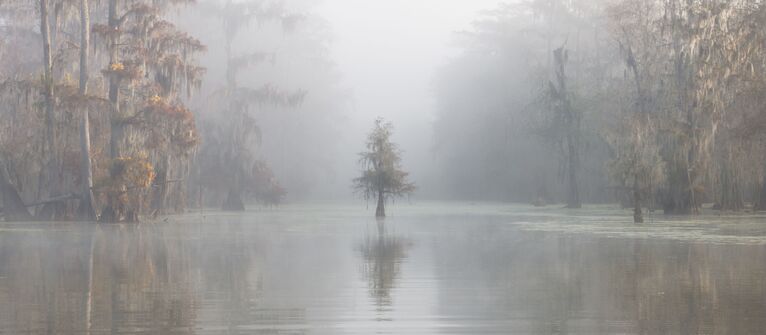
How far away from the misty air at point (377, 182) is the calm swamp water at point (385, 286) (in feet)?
0.20

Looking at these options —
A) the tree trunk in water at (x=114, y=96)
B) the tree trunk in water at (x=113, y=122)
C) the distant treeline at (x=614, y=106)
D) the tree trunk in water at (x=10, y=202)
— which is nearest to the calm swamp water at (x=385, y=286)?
the tree trunk in water at (x=113, y=122)

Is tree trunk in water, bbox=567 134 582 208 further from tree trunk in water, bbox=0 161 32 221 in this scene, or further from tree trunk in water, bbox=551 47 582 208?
tree trunk in water, bbox=0 161 32 221

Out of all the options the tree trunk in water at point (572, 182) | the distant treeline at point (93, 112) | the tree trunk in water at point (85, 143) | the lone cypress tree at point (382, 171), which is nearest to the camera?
the distant treeline at point (93, 112)

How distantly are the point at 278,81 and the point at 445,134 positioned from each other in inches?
641

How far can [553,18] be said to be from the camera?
6341cm

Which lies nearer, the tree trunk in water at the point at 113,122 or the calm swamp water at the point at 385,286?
the calm swamp water at the point at 385,286

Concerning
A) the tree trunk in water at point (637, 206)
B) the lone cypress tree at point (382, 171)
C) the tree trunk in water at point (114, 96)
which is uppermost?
the tree trunk in water at point (114, 96)

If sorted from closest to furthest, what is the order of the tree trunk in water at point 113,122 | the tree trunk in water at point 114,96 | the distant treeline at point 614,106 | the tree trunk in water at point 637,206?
the tree trunk in water at point 637,206
the tree trunk in water at point 113,122
the tree trunk in water at point 114,96
the distant treeline at point 614,106

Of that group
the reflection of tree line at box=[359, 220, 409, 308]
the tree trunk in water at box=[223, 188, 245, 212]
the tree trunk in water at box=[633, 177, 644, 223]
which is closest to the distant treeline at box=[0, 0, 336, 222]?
the tree trunk in water at box=[223, 188, 245, 212]

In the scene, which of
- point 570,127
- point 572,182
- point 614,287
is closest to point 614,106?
point 570,127

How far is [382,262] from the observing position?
596 inches

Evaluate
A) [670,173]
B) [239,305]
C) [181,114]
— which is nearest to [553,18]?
[670,173]

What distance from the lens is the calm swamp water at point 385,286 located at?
811 centimetres

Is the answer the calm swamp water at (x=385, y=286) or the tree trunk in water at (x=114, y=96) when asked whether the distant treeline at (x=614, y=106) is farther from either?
the tree trunk in water at (x=114, y=96)
